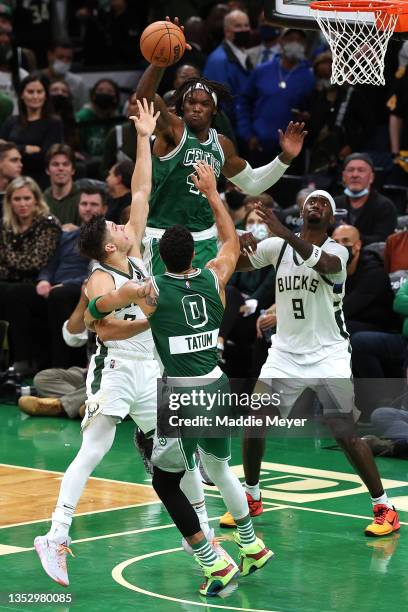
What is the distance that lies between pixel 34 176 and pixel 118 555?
29.9 feet

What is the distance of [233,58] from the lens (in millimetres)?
16656

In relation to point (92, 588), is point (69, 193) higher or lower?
higher

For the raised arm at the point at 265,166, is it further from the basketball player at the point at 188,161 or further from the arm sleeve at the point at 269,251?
the arm sleeve at the point at 269,251

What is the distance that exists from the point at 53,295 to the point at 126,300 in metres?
6.68

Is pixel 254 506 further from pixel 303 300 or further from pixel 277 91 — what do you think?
pixel 277 91

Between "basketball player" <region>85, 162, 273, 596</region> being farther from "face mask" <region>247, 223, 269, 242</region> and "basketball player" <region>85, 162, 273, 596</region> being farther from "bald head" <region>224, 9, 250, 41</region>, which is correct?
"bald head" <region>224, 9, 250, 41</region>

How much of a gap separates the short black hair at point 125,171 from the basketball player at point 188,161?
17.1 feet

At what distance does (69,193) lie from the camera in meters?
15.2

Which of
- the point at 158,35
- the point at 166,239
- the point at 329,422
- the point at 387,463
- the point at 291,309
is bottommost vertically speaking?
the point at 387,463

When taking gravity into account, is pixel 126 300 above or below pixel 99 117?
below

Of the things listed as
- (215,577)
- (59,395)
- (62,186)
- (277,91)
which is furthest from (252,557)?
(277,91)

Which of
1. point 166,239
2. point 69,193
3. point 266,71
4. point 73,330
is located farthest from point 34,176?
point 166,239

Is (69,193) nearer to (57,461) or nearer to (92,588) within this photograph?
(57,461)

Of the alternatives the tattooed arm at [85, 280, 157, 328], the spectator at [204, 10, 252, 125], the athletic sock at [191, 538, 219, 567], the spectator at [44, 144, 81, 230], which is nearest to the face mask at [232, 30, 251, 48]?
the spectator at [204, 10, 252, 125]
